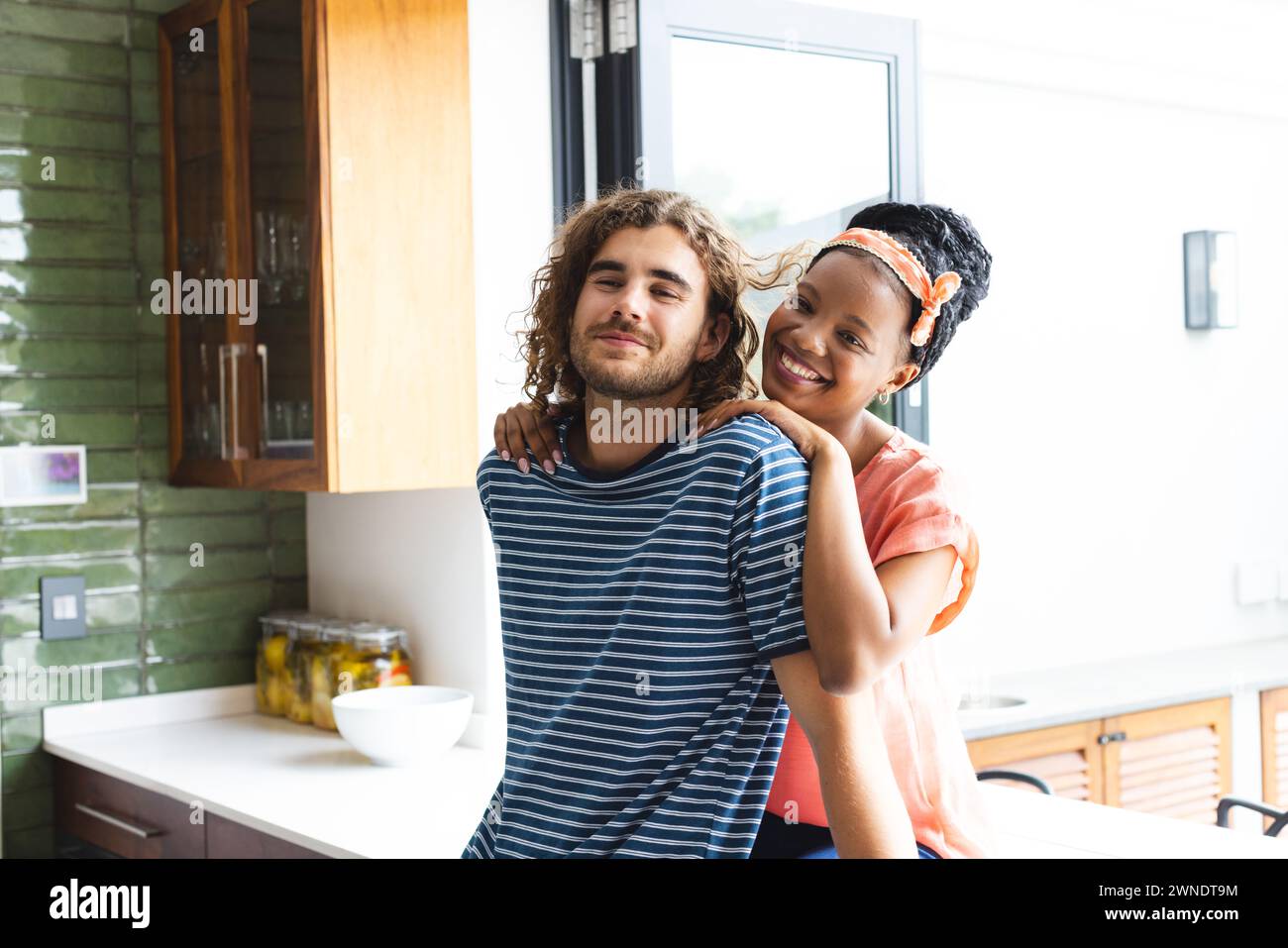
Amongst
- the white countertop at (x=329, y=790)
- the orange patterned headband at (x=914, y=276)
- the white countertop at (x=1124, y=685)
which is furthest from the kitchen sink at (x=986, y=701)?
the orange patterned headband at (x=914, y=276)

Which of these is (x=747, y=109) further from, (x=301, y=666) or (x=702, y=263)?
(x=301, y=666)

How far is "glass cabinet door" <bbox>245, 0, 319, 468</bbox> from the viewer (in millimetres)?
2322

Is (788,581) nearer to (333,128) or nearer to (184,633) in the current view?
(333,128)

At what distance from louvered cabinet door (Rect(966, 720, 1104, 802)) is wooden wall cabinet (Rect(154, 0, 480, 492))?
137 cm

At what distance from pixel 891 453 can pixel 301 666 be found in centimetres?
163

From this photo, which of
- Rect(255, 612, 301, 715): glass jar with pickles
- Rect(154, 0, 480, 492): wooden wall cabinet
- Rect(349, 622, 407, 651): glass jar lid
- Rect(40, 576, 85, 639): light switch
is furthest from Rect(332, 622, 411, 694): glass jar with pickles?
Rect(40, 576, 85, 639): light switch

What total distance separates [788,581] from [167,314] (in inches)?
78.0

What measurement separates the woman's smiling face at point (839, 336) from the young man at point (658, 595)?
6cm

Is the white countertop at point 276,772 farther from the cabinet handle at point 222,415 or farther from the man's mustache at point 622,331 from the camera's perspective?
the man's mustache at point 622,331

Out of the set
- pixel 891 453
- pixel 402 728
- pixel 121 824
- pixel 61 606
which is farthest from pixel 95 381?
pixel 891 453

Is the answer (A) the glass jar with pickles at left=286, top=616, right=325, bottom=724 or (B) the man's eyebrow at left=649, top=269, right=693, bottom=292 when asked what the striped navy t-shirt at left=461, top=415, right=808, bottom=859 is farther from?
(A) the glass jar with pickles at left=286, top=616, right=325, bottom=724

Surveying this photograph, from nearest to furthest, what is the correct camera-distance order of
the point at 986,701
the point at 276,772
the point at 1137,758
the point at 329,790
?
the point at 329,790, the point at 276,772, the point at 1137,758, the point at 986,701

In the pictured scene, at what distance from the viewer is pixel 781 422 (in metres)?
1.36

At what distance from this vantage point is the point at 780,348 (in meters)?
1.52
